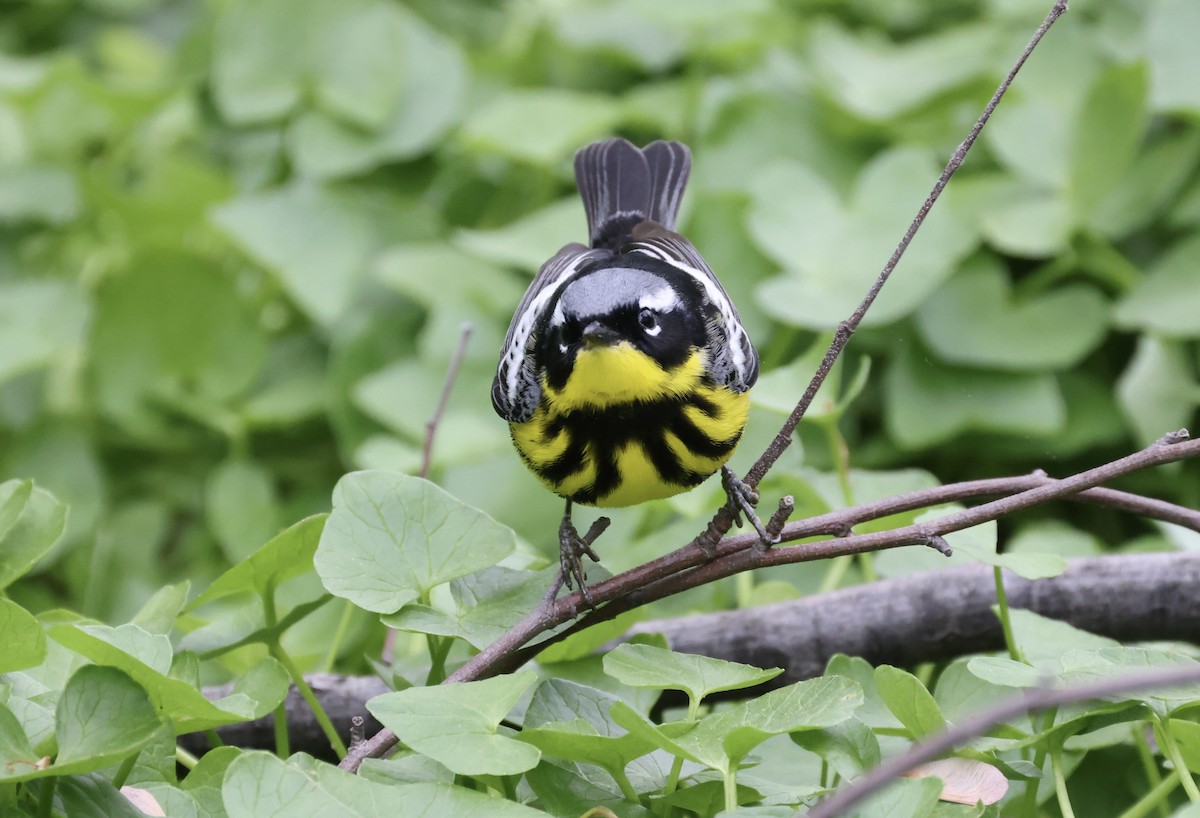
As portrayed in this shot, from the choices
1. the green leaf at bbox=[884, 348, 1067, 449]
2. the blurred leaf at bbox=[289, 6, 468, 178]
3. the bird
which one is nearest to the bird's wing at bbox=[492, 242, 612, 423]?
the bird

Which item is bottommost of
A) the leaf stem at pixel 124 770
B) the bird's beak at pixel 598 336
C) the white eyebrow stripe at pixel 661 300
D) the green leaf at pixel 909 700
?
the leaf stem at pixel 124 770

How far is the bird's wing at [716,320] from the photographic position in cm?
121

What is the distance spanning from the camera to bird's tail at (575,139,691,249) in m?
1.67

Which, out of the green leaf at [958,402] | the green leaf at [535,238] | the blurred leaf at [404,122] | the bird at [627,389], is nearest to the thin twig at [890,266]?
the bird at [627,389]

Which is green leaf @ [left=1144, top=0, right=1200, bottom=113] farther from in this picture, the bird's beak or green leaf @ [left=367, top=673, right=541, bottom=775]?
green leaf @ [left=367, top=673, right=541, bottom=775]

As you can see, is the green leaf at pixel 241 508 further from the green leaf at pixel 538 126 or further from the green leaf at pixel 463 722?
the green leaf at pixel 463 722

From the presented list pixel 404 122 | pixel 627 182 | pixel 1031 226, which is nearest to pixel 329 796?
pixel 627 182

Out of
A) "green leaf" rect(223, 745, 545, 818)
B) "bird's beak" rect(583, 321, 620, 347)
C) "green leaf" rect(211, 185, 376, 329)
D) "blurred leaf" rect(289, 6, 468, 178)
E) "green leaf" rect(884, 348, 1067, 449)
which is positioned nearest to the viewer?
"green leaf" rect(223, 745, 545, 818)

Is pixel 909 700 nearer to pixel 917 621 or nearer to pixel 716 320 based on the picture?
pixel 917 621

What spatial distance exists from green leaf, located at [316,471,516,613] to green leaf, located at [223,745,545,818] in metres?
0.16

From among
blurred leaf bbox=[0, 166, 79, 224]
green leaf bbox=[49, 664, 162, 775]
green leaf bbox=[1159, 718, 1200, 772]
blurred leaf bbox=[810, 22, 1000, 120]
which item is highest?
blurred leaf bbox=[810, 22, 1000, 120]

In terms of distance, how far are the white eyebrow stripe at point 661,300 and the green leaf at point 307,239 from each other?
1118mm

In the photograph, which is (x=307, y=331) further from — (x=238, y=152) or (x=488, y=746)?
(x=488, y=746)

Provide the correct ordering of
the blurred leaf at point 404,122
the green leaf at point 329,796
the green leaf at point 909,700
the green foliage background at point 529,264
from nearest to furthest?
the green leaf at point 329,796
the green leaf at point 909,700
the green foliage background at point 529,264
the blurred leaf at point 404,122
